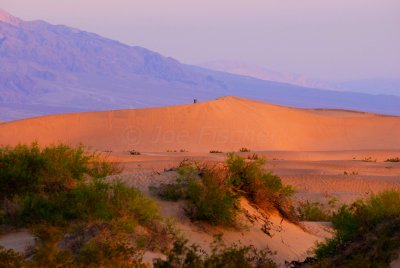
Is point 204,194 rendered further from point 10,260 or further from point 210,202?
point 10,260

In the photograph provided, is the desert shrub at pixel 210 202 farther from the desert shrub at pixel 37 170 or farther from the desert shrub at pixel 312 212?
the desert shrub at pixel 312 212

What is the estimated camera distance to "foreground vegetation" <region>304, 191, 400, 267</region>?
10.3m

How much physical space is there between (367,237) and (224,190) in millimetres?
3811

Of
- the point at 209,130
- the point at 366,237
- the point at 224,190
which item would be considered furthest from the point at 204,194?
the point at 209,130

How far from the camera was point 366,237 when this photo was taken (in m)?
11.4

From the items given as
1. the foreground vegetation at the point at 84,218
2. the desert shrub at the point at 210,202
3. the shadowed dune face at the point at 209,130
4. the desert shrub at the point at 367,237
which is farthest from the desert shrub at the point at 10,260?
the shadowed dune face at the point at 209,130

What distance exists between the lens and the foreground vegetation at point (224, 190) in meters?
14.4

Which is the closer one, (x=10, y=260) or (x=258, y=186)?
(x=10, y=260)

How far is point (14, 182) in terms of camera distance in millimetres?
15383

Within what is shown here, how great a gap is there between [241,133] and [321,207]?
35.0 meters

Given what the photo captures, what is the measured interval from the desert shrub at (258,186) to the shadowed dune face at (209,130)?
112 feet

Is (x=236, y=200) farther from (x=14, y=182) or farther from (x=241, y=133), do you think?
(x=241, y=133)

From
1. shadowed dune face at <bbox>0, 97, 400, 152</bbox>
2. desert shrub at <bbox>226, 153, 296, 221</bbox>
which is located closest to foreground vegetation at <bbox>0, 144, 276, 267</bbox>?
desert shrub at <bbox>226, 153, 296, 221</bbox>

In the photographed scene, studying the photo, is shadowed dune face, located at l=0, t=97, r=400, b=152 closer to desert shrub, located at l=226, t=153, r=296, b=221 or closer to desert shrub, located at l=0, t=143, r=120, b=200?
desert shrub, located at l=226, t=153, r=296, b=221
